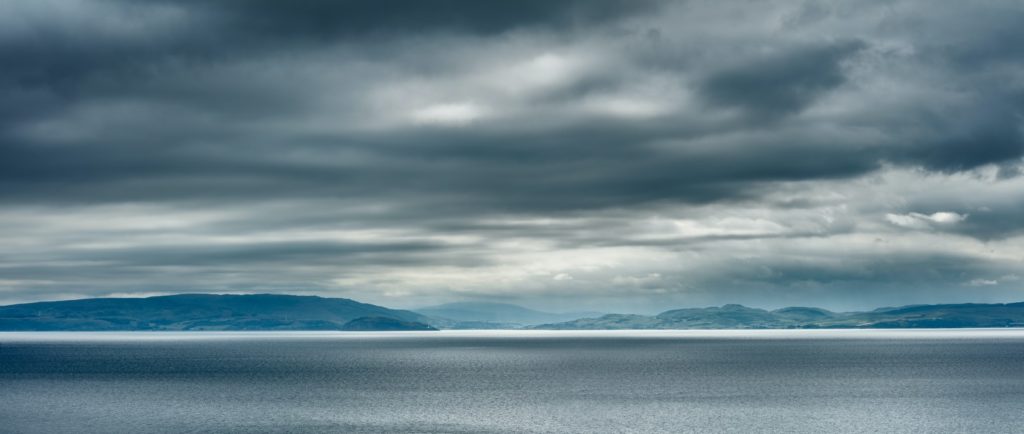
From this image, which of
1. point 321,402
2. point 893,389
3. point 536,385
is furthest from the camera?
point 536,385

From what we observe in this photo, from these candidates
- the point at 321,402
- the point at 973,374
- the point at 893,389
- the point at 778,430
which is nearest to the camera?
the point at 778,430

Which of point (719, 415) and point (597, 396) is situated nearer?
point (719, 415)

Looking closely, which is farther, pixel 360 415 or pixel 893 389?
pixel 893 389

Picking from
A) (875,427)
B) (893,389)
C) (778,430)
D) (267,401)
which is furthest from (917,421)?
(267,401)

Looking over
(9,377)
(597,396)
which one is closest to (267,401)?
(597,396)

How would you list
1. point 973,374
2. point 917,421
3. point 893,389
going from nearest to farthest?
1. point 917,421
2. point 893,389
3. point 973,374

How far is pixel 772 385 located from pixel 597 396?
36413 millimetres

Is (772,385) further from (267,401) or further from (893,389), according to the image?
(267,401)

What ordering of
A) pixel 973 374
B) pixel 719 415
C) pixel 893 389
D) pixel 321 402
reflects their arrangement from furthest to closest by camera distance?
pixel 973 374 → pixel 893 389 → pixel 321 402 → pixel 719 415

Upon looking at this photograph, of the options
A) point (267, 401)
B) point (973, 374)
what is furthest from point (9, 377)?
point (973, 374)

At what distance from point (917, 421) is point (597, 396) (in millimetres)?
46791

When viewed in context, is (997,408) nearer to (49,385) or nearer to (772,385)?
(772,385)

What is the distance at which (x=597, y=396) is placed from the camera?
433 ft

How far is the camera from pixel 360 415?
351 feet
